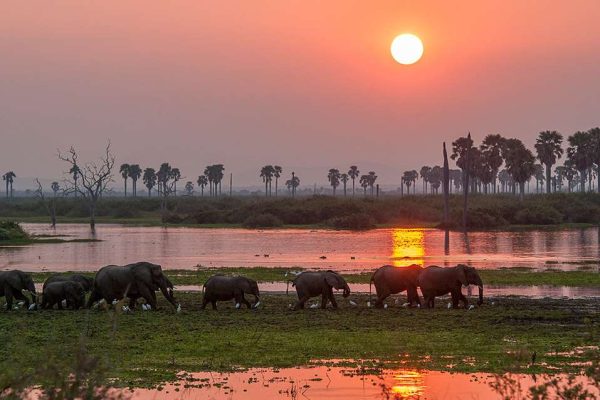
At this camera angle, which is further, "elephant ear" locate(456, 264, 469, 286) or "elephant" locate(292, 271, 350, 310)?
"elephant ear" locate(456, 264, 469, 286)

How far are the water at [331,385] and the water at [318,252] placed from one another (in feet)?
96.9

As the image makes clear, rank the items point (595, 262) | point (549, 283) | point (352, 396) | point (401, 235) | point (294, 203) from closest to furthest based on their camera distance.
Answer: point (352, 396) < point (549, 283) < point (595, 262) < point (401, 235) < point (294, 203)

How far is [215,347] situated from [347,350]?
104 inches

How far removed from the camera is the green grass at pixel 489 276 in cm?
3697

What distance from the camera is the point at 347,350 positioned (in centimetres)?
1923

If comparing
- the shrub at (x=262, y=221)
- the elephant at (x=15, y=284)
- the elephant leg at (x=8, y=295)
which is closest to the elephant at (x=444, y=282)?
the elephant at (x=15, y=284)

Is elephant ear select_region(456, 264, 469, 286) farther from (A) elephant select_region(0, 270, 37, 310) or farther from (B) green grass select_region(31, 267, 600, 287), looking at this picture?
(A) elephant select_region(0, 270, 37, 310)

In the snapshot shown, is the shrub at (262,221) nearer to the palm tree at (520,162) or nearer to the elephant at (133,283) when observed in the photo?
the palm tree at (520,162)

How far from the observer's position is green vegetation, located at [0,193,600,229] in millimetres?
107000

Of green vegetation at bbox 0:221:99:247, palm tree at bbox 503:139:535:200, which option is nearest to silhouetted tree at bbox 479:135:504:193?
palm tree at bbox 503:139:535:200

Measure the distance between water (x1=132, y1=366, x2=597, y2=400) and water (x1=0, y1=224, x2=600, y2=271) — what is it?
29.5m

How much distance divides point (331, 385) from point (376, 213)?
345ft

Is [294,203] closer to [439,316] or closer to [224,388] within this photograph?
[439,316]

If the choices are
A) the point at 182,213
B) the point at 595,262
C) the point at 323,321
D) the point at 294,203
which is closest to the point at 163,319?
the point at 323,321
